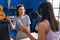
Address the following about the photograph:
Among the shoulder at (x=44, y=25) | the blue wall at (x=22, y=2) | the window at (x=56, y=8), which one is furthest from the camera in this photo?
the window at (x=56, y=8)

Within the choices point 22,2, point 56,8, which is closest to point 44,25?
point 22,2

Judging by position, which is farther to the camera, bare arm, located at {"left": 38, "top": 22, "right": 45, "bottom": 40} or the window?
the window

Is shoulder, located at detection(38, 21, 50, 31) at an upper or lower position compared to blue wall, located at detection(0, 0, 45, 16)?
lower

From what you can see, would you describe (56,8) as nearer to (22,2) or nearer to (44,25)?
(22,2)

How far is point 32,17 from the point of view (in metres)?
4.93

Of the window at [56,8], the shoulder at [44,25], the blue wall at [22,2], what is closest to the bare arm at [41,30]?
the shoulder at [44,25]

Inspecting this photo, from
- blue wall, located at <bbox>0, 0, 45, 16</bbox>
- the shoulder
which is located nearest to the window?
blue wall, located at <bbox>0, 0, 45, 16</bbox>

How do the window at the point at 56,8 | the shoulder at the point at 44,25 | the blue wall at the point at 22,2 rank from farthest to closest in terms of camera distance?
the window at the point at 56,8 < the blue wall at the point at 22,2 < the shoulder at the point at 44,25

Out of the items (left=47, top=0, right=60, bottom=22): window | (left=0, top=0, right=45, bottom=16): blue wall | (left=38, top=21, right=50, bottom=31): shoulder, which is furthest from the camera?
(left=47, top=0, right=60, bottom=22): window

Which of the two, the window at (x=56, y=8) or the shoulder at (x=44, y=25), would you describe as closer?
the shoulder at (x=44, y=25)

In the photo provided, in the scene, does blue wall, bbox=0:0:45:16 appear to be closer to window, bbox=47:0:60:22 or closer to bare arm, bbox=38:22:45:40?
window, bbox=47:0:60:22

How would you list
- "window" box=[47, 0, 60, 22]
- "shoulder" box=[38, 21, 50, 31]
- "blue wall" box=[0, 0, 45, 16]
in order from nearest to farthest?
"shoulder" box=[38, 21, 50, 31]
"blue wall" box=[0, 0, 45, 16]
"window" box=[47, 0, 60, 22]

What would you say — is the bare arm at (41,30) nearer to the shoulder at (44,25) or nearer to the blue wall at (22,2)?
the shoulder at (44,25)

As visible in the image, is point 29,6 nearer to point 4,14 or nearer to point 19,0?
point 19,0
